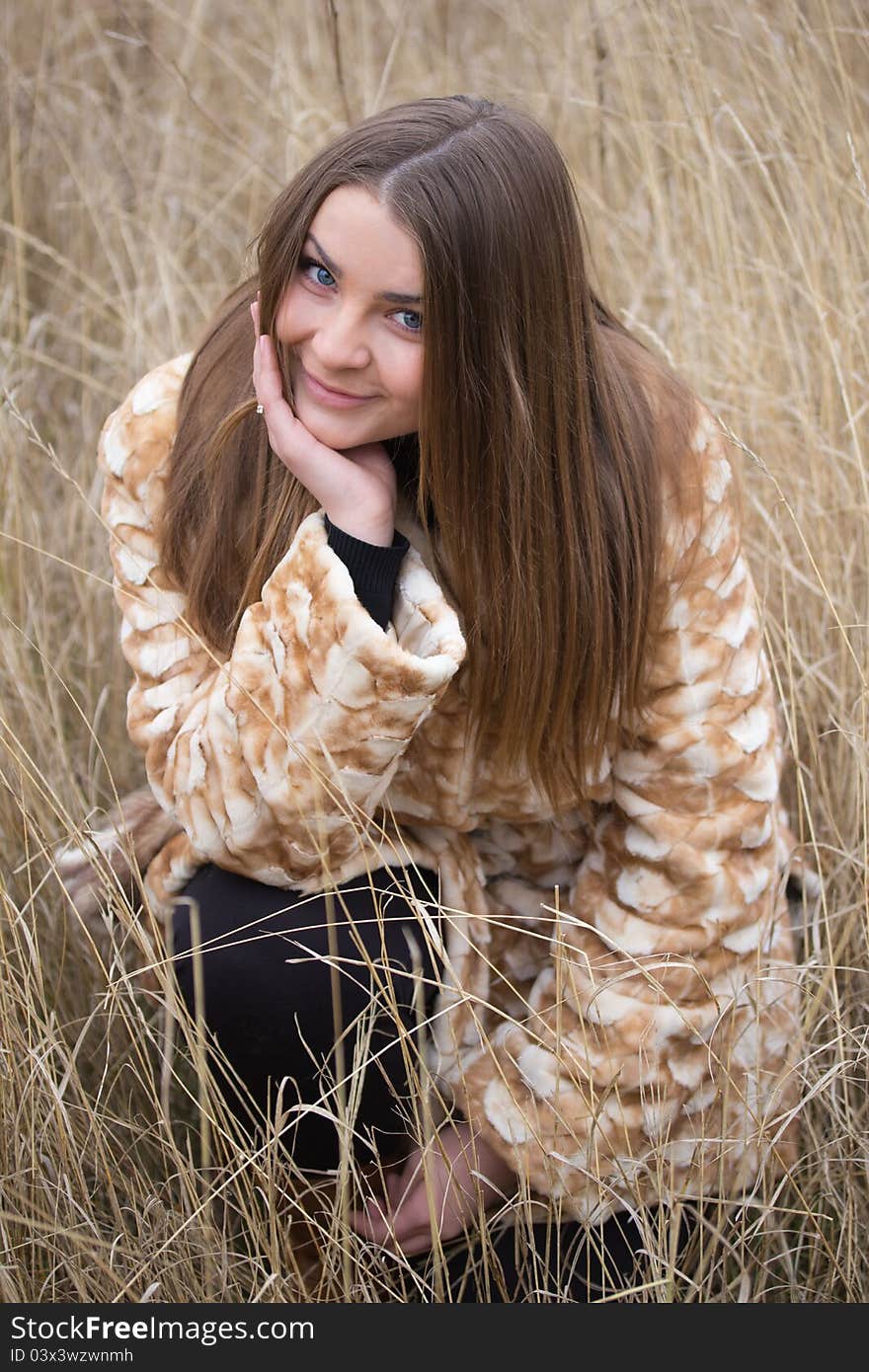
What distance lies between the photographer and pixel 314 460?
1163 millimetres

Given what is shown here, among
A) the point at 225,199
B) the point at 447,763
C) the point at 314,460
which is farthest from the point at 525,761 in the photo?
the point at 225,199

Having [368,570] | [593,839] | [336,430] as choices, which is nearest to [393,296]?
[336,430]

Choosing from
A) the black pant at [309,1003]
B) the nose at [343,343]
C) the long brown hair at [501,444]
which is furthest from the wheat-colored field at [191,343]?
the nose at [343,343]

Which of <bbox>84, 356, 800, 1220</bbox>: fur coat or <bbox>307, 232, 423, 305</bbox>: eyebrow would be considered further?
<bbox>84, 356, 800, 1220</bbox>: fur coat

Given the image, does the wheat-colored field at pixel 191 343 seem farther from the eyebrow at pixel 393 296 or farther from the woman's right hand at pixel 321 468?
the eyebrow at pixel 393 296

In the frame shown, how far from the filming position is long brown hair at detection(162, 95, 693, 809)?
42.2 inches

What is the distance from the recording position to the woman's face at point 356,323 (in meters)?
1.07

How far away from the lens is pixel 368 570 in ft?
3.87

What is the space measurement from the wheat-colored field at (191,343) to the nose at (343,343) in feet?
0.91

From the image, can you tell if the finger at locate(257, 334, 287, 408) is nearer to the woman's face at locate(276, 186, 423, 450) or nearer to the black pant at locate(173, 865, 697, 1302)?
the woman's face at locate(276, 186, 423, 450)

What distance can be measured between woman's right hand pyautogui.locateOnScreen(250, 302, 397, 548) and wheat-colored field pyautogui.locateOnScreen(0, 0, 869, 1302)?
0.21 meters

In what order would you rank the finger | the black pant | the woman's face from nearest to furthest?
the woman's face < the finger < the black pant

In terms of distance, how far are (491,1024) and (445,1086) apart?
12 centimetres

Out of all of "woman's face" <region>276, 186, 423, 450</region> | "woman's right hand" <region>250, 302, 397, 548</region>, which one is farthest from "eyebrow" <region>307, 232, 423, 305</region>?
"woman's right hand" <region>250, 302, 397, 548</region>
